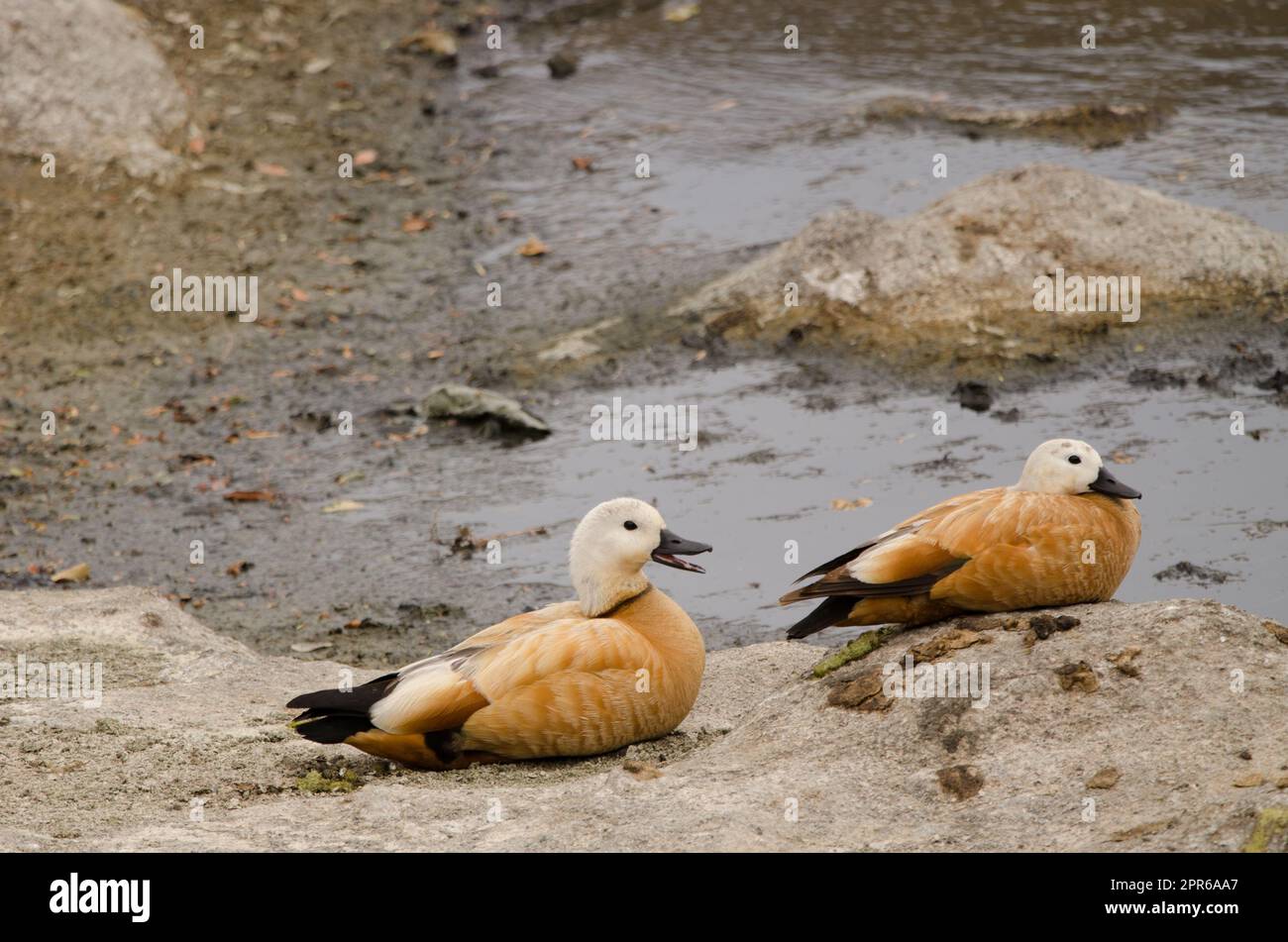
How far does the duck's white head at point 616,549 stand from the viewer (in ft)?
21.7

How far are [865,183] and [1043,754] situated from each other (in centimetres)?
921

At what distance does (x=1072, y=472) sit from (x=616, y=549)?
186 centimetres

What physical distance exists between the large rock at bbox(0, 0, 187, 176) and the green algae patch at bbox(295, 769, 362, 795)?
9.89 meters

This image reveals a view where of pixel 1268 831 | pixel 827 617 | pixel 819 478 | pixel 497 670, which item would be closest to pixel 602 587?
pixel 497 670

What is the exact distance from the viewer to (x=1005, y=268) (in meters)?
11.6

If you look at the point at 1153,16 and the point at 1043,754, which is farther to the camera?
the point at 1153,16

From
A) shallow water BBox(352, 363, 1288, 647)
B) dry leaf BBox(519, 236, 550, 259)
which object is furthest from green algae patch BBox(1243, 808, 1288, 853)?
dry leaf BBox(519, 236, 550, 259)

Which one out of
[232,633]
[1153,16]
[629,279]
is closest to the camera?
[232,633]

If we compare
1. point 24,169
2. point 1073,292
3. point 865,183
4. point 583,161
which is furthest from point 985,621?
point 24,169

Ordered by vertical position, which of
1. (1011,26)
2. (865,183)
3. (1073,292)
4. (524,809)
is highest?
(1011,26)

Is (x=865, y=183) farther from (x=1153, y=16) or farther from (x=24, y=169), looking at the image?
(x=24, y=169)

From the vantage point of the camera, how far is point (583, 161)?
603 inches

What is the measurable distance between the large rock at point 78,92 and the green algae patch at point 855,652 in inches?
406

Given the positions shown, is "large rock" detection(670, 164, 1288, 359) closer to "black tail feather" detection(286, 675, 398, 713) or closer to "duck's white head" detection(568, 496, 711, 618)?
"duck's white head" detection(568, 496, 711, 618)
